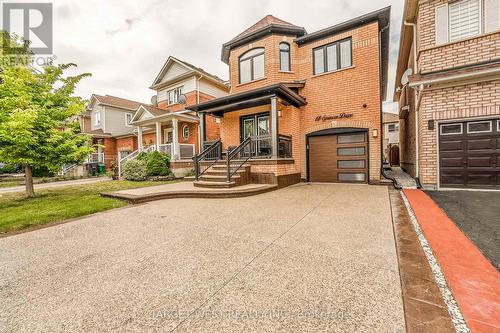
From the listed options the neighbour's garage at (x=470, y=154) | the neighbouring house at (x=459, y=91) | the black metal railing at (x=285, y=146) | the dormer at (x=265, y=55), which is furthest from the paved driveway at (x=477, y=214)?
the dormer at (x=265, y=55)

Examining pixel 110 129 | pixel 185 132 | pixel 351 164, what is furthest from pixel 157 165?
pixel 110 129

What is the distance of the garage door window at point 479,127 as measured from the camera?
6125 mm

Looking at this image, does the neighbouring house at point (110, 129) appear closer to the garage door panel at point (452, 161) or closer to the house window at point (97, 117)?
the house window at point (97, 117)

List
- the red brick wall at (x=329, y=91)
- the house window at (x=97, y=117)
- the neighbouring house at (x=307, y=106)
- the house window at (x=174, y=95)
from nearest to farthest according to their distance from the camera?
the neighbouring house at (x=307, y=106), the red brick wall at (x=329, y=91), the house window at (x=174, y=95), the house window at (x=97, y=117)

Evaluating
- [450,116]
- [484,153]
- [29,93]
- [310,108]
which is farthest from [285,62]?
[29,93]

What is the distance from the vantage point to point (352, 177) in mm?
9344

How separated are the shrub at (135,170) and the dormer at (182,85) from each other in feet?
18.1

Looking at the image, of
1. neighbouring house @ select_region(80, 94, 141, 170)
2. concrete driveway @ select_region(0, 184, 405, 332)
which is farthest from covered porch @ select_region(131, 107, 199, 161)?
concrete driveway @ select_region(0, 184, 405, 332)

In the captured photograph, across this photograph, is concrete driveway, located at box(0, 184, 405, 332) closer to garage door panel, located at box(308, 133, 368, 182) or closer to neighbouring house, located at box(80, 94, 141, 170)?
garage door panel, located at box(308, 133, 368, 182)

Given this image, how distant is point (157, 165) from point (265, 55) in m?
8.67

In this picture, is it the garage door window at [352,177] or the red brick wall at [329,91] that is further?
the garage door window at [352,177]

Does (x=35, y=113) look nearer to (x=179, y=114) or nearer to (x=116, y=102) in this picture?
(x=179, y=114)

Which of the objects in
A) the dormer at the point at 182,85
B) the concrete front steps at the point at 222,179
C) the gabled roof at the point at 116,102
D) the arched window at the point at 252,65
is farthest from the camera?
the gabled roof at the point at 116,102

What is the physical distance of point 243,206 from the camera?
5578 mm
